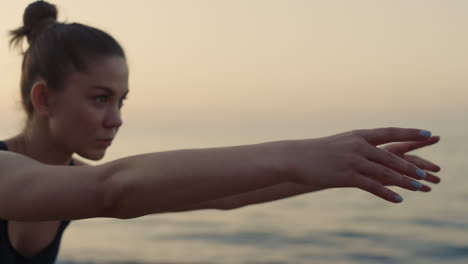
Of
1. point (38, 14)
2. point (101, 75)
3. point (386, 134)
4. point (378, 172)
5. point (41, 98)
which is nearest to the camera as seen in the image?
point (378, 172)

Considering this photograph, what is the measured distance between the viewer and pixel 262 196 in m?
3.03

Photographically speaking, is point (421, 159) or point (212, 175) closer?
point (212, 175)

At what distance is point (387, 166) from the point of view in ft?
5.61

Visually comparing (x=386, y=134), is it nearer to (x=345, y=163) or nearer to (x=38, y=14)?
(x=345, y=163)

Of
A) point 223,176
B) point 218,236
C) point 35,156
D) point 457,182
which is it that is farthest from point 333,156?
point 457,182

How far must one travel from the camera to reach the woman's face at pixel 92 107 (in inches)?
110

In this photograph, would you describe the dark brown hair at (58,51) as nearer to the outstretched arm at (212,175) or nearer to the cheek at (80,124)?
the cheek at (80,124)

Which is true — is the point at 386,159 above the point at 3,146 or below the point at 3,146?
below

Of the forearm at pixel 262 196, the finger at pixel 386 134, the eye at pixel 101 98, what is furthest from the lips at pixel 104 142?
the finger at pixel 386 134

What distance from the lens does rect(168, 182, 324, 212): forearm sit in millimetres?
2900

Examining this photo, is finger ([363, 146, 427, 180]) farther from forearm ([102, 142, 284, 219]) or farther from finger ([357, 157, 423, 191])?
forearm ([102, 142, 284, 219])

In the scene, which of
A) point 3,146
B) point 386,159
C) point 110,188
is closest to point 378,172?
point 386,159

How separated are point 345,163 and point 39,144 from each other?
1698mm

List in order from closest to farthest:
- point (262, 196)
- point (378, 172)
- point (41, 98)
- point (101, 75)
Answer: point (378, 172) → point (101, 75) → point (41, 98) → point (262, 196)
